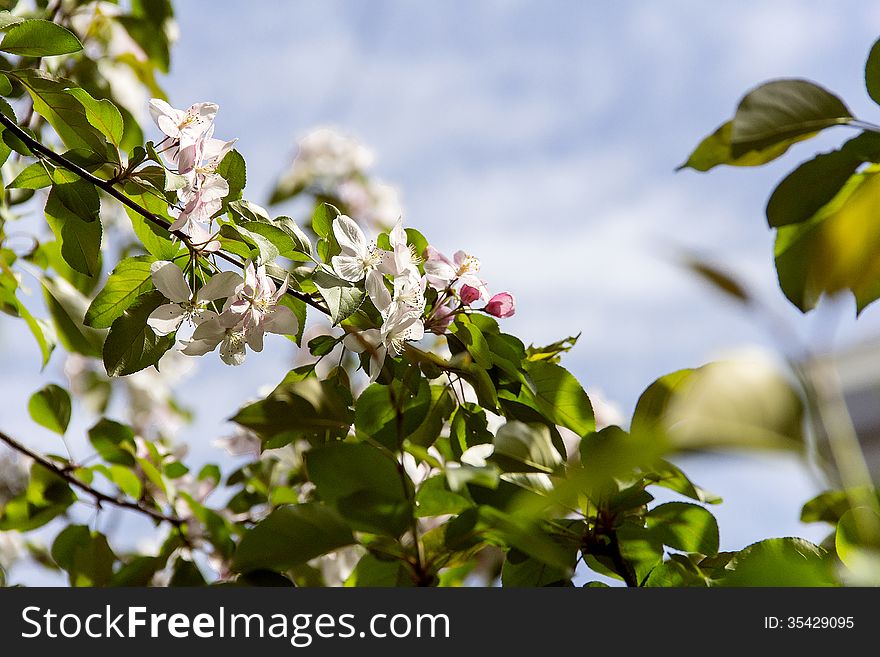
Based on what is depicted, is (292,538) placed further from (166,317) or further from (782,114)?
(782,114)

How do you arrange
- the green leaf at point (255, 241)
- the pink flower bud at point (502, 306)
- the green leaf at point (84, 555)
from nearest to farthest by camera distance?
the green leaf at point (255, 241)
the pink flower bud at point (502, 306)
the green leaf at point (84, 555)

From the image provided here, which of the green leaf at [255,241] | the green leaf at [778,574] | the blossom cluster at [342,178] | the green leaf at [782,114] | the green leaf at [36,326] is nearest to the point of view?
the green leaf at [778,574]

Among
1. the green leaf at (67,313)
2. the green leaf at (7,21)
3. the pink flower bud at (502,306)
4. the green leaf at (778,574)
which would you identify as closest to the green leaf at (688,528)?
the green leaf at (778,574)

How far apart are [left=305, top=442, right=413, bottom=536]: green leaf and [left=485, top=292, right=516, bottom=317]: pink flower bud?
27 cm

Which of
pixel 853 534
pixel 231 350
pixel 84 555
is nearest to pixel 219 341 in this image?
pixel 231 350

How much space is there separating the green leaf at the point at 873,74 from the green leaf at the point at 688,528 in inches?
10.4

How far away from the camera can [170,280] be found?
1.88 feet

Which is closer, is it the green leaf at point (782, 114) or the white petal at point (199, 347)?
the green leaf at point (782, 114)

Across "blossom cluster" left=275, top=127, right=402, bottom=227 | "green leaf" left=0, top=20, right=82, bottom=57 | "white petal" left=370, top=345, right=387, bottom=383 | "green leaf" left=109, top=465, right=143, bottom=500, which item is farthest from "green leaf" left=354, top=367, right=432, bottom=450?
"blossom cluster" left=275, top=127, right=402, bottom=227

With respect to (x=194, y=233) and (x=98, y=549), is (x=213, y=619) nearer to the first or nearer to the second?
(x=194, y=233)

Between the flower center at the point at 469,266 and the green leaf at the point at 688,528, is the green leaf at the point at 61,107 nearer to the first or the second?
the flower center at the point at 469,266

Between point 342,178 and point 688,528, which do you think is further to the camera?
point 342,178

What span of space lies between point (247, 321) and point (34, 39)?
0.25 metres

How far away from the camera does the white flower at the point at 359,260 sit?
0.59 metres
